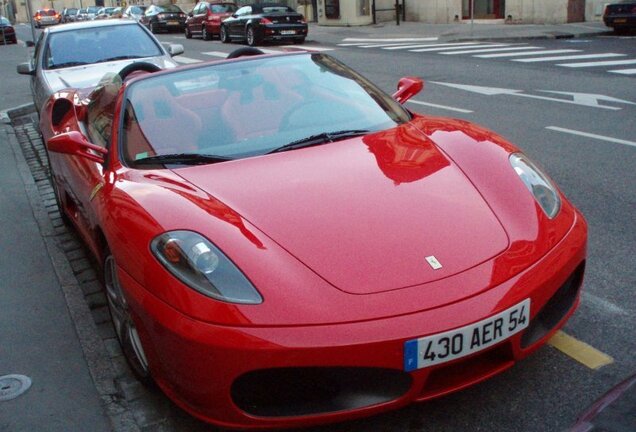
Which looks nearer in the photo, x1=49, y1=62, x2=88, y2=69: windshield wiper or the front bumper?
the front bumper

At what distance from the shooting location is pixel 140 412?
3090 millimetres

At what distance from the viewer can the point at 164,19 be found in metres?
36.4

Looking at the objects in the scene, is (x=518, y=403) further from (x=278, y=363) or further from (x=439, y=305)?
(x=278, y=363)

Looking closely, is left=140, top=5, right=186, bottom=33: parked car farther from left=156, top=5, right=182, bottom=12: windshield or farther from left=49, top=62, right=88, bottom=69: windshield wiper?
left=49, top=62, right=88, bottom=69: windshield wiper

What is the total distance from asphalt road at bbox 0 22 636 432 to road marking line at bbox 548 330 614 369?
28 millimetres

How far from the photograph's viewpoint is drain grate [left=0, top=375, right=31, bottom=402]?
327 centimetres

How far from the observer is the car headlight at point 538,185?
10.3 feet

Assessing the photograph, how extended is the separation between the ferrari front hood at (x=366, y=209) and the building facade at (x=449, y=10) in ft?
68.6

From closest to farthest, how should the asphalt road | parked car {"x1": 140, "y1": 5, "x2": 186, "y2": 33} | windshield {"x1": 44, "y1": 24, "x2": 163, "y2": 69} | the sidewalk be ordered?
the asphalt road
windshield {"x1": 44, "y1": 24, "x2": 163, "y2": 69}
the sidewalk
parked car {"x1": 140, "y1": 5, "x2": 186, "y2": 33}

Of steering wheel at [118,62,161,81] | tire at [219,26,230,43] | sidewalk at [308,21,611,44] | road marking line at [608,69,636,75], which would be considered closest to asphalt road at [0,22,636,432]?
road marking line at [608,69,636,75]

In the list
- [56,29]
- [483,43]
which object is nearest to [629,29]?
[483,43]

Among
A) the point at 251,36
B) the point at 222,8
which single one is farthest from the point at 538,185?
the point at 222,8

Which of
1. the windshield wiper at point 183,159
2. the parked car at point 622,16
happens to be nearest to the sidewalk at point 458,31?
the parked car at point 622,16

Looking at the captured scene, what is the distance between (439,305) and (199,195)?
1130mm
